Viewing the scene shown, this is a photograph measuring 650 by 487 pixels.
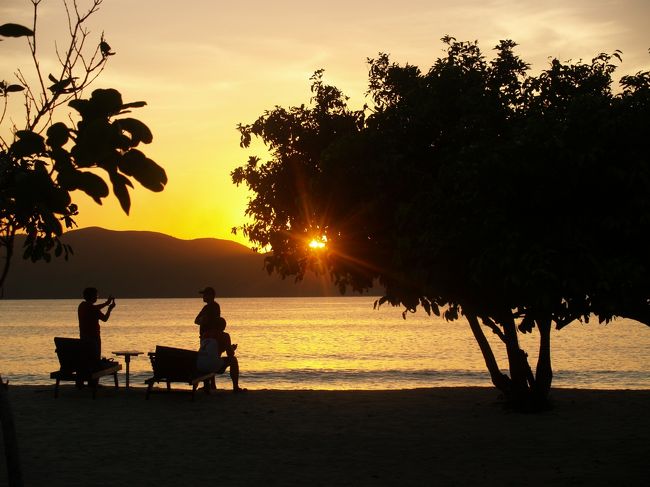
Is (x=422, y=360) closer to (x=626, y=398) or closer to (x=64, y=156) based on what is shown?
(x=626, y=398)

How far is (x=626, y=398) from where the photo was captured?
19.7 meters

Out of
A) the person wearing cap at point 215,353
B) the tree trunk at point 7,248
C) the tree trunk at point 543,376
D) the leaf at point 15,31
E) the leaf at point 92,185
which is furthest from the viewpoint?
the person wearing cap at point 215,353

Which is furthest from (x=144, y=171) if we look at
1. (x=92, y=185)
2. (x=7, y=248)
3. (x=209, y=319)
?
(x=209, y=319)

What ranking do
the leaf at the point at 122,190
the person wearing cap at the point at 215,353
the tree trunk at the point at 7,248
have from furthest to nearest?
1. the person wearing cap at the point at 215,353
2. the tree trunk at the point at 7,248
3. the leaf at the point at 122,190

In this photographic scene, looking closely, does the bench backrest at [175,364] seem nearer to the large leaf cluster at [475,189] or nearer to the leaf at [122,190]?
the large leaf cluster at [475,189]

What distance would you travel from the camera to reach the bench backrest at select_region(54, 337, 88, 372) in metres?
17.5

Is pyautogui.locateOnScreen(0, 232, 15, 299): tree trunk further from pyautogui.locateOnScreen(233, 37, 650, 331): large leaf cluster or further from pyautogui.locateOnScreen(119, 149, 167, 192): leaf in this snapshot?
pyautogui.locateOnScreen(233, 37, 650, 331): large leaf cluster

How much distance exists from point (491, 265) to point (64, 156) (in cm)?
755

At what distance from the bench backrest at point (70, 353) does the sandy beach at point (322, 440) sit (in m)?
0.72

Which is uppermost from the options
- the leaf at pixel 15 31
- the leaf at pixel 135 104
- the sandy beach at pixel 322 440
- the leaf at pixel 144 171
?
the leaf at pixel 15 31

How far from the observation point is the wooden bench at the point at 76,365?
57.6 ft

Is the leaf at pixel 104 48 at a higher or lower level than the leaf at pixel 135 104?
higher

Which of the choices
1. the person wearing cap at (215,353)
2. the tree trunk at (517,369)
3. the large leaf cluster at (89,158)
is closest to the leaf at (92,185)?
the large leaf cluster at (89,158)

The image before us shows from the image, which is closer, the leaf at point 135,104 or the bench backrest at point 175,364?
the leaf at point 135,104
